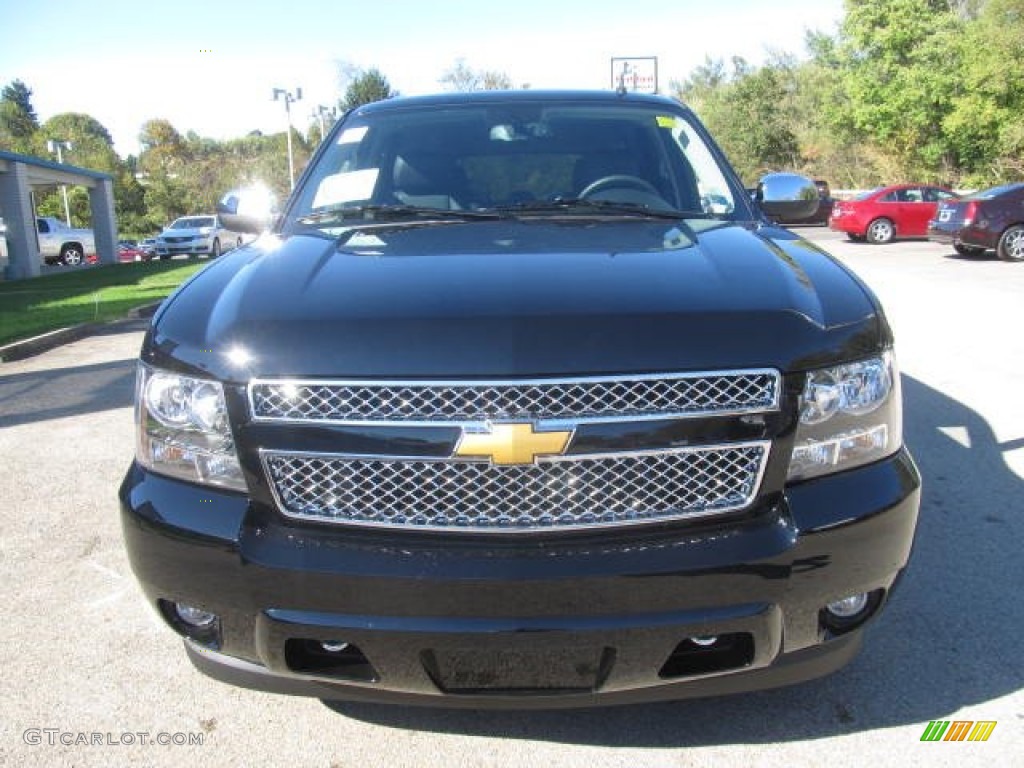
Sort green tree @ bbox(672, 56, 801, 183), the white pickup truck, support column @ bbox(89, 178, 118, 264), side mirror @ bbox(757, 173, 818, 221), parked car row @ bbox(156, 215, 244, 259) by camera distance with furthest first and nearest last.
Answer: green tree @ bbox(672, 56, 801, 183), parked car row @ bbox(156, 215, 244, 259), support column @ bbox(89, 178, 118, 264), the white pickup truck, side mirror @ bbox(757, 173, 818, 221)

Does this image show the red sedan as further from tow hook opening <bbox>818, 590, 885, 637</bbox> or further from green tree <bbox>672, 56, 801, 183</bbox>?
green tree <bbox>672, 56, 801, 183</bbox>

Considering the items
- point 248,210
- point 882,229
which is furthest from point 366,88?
point 248,210

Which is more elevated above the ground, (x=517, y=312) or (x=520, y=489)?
(x=517, y=312)

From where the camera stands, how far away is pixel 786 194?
3.60 m

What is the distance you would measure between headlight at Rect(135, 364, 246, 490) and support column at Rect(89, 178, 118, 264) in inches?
1176

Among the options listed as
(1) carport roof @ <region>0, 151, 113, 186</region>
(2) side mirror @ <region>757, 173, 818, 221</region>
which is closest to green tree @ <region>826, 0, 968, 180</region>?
(1) carport roof @ <region>0, 151, 113, 186</region>

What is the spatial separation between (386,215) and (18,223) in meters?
22.8

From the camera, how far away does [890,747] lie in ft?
7.34

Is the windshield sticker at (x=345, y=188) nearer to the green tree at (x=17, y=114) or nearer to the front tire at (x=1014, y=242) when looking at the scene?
the front tire at (x=1014, y=242)

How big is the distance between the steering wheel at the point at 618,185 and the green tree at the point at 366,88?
60281 millimetres

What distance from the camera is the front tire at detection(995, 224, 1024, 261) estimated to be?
1606 centimetres

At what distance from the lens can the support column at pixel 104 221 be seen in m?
28.8

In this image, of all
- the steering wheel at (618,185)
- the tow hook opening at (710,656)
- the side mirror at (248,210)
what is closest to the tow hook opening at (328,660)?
the tow hook opening at (710,656)

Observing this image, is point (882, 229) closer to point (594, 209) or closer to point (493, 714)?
point (594, 209)
